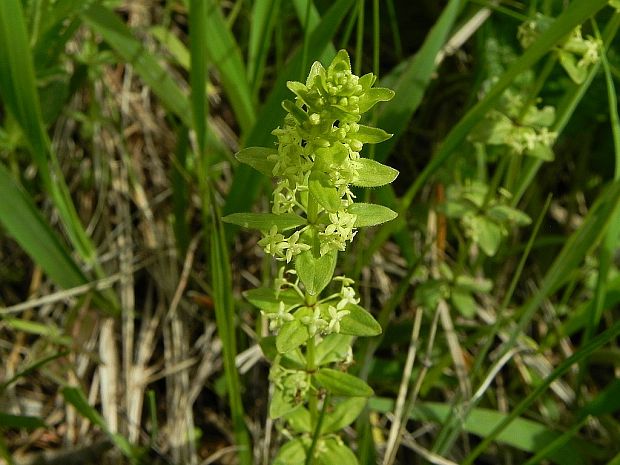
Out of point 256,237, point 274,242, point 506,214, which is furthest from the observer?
point 256,237

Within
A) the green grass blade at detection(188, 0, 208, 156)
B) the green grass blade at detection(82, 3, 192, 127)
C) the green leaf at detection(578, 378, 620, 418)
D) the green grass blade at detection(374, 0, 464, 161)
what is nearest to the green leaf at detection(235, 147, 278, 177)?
the green grass blade at detection(188, 0, 208, 156)

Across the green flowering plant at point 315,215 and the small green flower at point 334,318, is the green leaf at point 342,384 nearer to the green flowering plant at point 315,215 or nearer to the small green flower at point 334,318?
the green flowering plant at point 315,215

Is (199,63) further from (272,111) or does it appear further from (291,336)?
(291,336)

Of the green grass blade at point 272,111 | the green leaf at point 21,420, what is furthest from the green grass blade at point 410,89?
the green leaf at point 21,420

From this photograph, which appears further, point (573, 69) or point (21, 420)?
point (573, 69)

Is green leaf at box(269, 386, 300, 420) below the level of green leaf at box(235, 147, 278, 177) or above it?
below

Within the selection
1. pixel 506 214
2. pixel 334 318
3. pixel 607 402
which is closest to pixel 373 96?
pixel 334 318

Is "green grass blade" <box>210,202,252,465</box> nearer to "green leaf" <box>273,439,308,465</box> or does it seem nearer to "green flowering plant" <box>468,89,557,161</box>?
"green leaf" <box>273,439,308,465</box>

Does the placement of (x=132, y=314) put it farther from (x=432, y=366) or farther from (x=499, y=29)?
(x=499, y=29)
